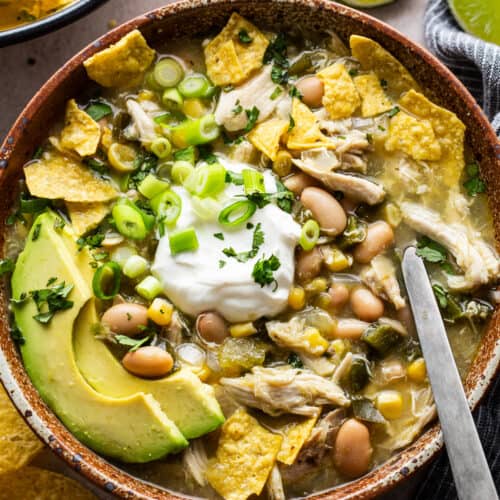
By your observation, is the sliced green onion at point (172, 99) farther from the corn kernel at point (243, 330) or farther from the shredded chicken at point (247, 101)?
the corn kernel at point (243, 330)

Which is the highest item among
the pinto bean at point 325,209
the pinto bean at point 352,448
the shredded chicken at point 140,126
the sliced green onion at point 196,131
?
the shredded chicken at point 140,126

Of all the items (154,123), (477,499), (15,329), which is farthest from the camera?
(154,123)

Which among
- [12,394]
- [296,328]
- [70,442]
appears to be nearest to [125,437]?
[70,442]

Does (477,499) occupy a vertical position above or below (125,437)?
below

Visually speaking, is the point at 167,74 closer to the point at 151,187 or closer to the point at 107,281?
the point at 151,187

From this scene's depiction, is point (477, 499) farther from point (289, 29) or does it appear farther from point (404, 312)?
point (289, 29)

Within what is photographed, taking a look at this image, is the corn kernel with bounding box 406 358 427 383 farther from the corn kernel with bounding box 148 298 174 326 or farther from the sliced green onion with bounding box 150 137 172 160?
the sliced green onion with bounding box 150 137 172 160

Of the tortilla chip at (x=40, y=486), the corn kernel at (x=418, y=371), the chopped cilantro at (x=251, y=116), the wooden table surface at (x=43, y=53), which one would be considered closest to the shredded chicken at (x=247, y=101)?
the chopped cilantro at (x=251, y=116)
